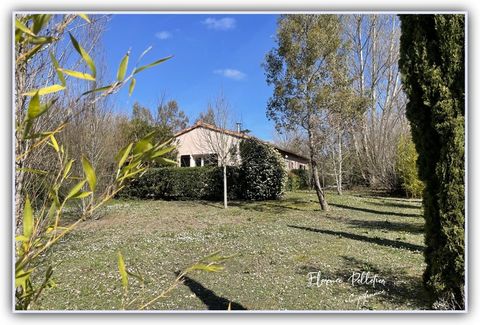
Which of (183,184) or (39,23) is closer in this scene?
(39,23)

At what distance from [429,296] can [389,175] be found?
15.7m

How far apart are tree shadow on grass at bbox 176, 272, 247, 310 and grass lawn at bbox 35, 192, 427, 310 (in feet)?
0.03

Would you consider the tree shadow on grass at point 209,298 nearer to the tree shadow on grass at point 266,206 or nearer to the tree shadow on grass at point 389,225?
the tree shadow on grass at point 389,225

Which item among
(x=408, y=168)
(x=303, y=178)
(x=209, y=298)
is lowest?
(x=209, y=298)

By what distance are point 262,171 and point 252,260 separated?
8.90 meters

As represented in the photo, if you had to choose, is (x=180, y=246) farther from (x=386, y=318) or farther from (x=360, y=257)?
(x=386, y=318)

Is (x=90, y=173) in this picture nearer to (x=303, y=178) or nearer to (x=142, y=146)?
(x=142, y=146)

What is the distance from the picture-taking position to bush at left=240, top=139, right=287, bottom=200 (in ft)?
45.0

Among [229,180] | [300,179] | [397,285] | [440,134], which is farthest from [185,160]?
[440,134]

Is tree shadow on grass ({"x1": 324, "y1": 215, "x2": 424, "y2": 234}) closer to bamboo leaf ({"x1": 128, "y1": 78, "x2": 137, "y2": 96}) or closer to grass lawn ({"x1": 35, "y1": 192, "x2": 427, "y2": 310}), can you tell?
grass lawn ({"x1": 35, "y1": 192, "x2": 427, "y2": 310})

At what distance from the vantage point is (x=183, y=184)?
1495cm

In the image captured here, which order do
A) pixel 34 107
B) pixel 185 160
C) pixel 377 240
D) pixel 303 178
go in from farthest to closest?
1. pixel 303 178
2. pixel 185 160
3. pixel 377 240
4. pixel 34 107

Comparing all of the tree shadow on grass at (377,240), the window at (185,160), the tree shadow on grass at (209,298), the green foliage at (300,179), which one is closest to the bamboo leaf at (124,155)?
the tree shadow on grass at (209,298)

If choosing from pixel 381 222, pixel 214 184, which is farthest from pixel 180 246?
pixel 214 184
